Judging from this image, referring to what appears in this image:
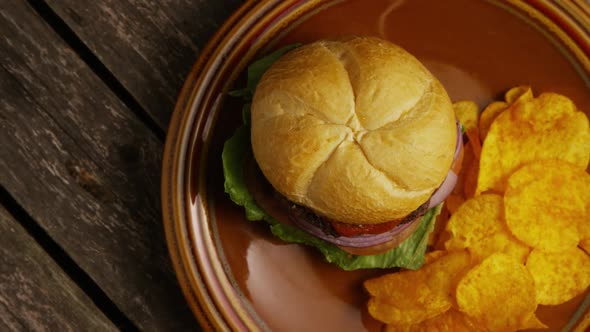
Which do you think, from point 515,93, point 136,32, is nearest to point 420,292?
point 515,93

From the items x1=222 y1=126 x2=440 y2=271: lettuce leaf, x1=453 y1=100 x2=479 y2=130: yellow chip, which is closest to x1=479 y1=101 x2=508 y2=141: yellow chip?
x1=453 y1=100 x2=479 y2=130: yellow chip

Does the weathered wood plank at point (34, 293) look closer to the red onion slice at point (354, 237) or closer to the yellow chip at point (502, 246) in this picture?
the red onion slice at point (354, 237)

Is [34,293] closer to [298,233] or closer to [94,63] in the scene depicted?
[94,63]

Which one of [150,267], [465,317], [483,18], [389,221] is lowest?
[465,317]

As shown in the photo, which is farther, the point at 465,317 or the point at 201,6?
the point at 201,6

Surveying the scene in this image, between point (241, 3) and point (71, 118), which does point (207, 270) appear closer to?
point (71, 118)

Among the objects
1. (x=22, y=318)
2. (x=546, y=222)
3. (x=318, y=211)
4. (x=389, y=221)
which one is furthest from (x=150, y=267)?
(x=546, y=222)
